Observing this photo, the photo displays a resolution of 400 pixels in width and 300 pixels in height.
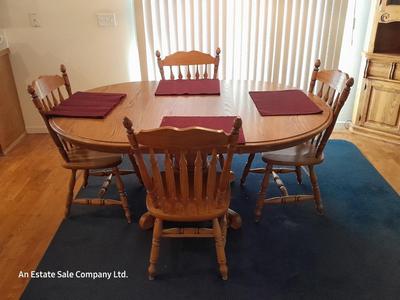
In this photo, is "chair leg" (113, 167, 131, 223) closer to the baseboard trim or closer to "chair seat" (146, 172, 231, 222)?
"chair seat" (146, 172, 231, 222)

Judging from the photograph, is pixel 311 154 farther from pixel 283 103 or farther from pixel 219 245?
pixel 219 245

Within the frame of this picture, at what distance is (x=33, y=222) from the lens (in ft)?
6.95

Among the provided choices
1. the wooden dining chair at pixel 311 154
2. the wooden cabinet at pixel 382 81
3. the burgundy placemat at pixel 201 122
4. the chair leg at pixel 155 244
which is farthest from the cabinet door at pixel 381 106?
the chair leg at pixel 155 244

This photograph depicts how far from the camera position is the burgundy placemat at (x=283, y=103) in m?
1.70

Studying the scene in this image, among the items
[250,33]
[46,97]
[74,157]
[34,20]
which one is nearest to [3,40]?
[34,20]

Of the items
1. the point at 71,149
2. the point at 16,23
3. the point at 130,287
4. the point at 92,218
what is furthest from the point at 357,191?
the point at 16,23

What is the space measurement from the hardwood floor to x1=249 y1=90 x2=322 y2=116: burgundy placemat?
1.17 m

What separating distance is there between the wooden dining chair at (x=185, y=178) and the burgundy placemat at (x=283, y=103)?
17.6 inches

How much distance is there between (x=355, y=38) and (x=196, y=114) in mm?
2228

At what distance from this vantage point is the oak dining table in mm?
1446

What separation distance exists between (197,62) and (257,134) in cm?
120

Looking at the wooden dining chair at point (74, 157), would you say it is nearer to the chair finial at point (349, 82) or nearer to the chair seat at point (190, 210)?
the chair seat at point (190, 210)

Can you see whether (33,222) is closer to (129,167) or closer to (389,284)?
(129,167)

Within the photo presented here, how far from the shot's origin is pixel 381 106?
A: 10.1 ft
